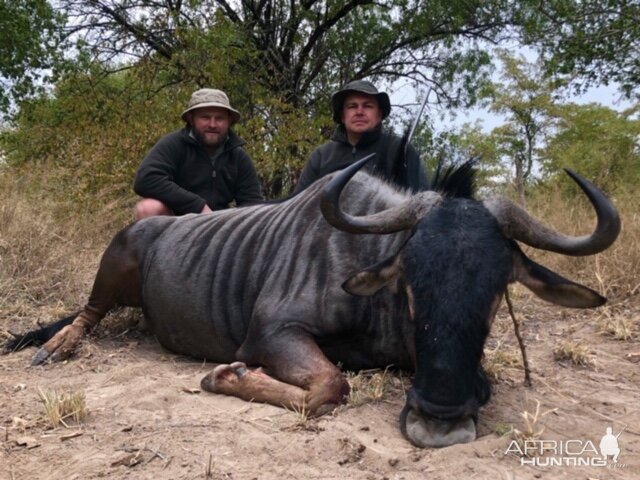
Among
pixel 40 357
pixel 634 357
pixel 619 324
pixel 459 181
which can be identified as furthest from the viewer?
pixel 619 324

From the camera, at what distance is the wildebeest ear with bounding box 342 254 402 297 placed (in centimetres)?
264

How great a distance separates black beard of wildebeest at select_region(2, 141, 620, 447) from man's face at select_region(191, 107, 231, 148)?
136cm

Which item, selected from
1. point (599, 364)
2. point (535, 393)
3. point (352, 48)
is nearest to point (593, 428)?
point (535, 393)

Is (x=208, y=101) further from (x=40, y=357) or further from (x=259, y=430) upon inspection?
(x=259, y=430)

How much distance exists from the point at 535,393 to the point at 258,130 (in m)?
7.27

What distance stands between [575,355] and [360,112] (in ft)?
8.78

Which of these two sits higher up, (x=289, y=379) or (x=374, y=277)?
(x=374, y=277)

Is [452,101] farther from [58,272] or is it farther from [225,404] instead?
[225,404]

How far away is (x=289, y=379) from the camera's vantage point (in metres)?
2.79

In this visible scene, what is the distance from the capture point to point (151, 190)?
499cm

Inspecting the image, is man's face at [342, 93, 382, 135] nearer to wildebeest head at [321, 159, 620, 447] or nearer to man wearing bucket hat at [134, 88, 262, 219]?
man wearing bucket hat at [134, 88, 262, 219]

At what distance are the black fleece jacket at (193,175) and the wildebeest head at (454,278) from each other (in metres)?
2.67

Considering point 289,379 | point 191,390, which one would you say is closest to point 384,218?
point 289,379

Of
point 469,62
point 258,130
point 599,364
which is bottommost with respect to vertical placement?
point 599,364
